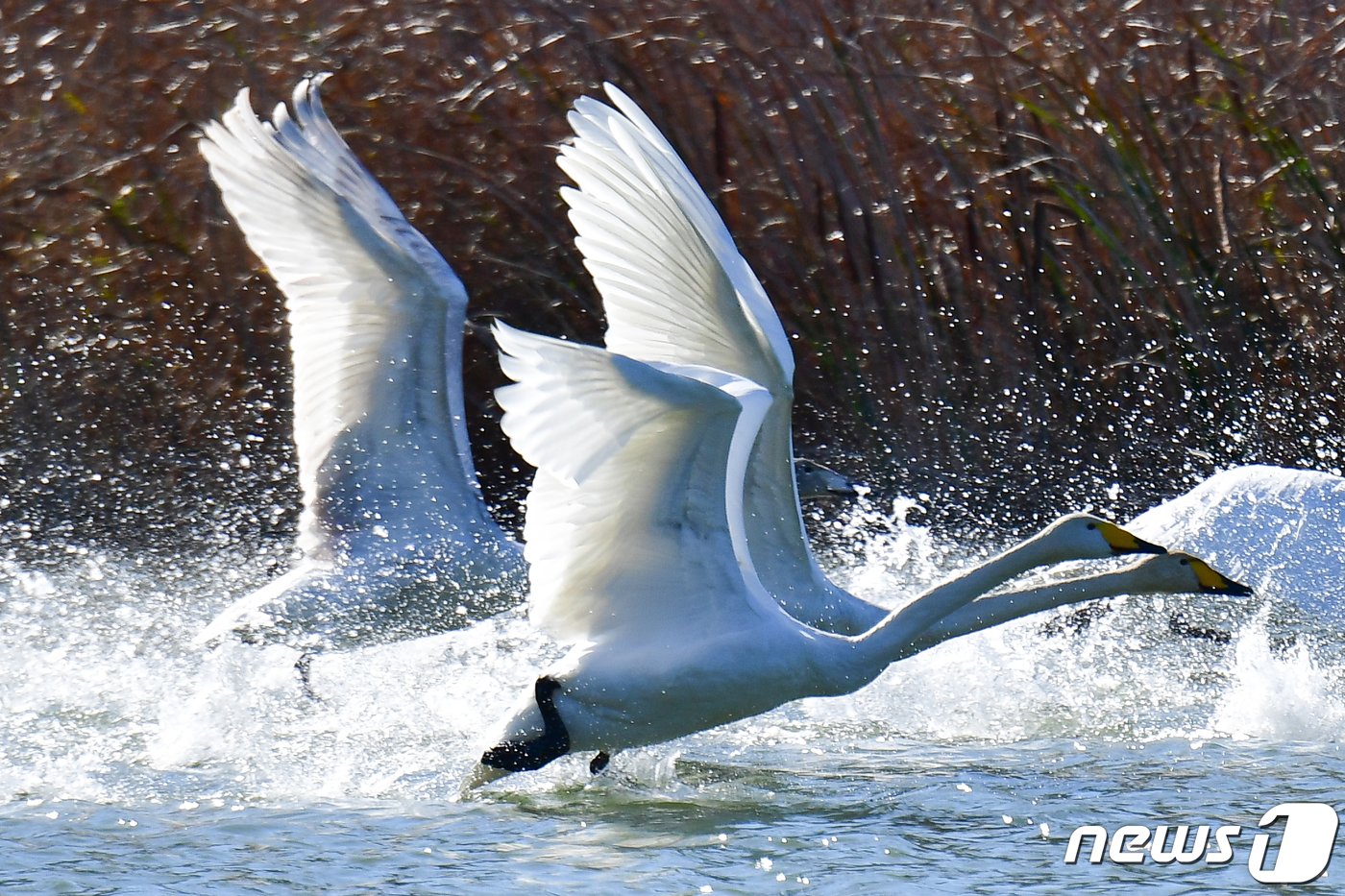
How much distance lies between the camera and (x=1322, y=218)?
1112 centimetres

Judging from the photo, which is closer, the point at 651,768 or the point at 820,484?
the point at 651,768

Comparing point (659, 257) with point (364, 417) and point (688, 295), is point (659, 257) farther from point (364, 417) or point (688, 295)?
point (364, 417)

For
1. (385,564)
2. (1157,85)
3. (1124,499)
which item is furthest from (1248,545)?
(1157,85)

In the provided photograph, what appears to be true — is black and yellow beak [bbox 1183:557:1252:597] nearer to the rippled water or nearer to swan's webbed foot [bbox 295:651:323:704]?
the rippled water

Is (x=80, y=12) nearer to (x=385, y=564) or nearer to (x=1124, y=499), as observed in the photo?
(x=385, y=564)

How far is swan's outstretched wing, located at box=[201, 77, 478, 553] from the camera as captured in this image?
759 cm

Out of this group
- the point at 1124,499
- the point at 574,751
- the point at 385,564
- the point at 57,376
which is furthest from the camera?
the point at 57,376

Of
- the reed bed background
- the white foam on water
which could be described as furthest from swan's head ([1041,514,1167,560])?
the reed bed background

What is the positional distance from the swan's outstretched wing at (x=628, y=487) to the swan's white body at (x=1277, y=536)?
6.59 feet

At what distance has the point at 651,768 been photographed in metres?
6.48

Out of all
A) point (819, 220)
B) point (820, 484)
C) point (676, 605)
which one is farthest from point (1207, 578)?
point (819, 220)

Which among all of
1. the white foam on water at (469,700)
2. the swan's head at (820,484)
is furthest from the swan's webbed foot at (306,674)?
the swan's head at (820,484)

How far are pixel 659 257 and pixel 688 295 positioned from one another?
0.23 meters

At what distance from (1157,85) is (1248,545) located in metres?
4.87
